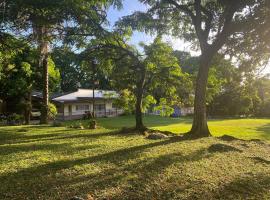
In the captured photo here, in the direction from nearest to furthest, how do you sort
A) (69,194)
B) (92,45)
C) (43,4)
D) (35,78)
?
1. (69,194)
2. (43,4)
3. (92,45)
4. (35,78)

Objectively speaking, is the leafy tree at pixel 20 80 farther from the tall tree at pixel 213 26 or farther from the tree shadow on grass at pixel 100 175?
the tree shadow on grass at pixel 100 175

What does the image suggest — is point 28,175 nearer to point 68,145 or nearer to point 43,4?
point 68,145

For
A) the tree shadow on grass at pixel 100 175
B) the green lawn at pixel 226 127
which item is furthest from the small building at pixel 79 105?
the tree shadow on grass at pixel 100 175

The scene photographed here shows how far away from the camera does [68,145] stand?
477 inches

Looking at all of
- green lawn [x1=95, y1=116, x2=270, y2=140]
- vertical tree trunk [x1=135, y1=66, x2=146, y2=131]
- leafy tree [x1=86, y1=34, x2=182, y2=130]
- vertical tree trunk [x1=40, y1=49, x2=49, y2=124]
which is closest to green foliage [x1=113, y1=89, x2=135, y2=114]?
leafy tree [x1=86, y1=34, x2=182, y2=130]

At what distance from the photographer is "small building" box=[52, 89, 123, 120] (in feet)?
141

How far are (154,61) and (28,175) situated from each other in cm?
1317

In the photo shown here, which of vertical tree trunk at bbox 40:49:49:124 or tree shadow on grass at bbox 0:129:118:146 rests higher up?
vertical tree trunk at bbox 40:49:49:124

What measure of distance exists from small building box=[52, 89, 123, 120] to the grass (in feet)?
97.2

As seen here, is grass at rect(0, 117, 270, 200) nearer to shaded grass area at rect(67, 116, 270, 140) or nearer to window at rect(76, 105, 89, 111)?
shaded grass area at rect(67, 116, 270, 140)

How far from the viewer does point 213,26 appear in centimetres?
1780

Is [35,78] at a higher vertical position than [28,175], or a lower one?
higher

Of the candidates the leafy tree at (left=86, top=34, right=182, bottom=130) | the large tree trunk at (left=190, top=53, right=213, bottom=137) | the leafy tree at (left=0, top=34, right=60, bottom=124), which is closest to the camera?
the large tree trunk at (left=190, top=53, right=213, bottom=137)

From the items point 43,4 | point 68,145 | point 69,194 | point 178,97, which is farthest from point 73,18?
point 178,97
